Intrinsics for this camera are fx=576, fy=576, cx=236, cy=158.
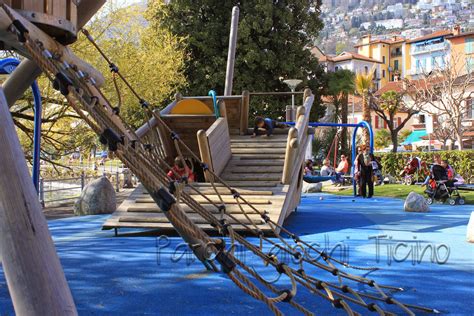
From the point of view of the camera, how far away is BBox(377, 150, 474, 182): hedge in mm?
25047

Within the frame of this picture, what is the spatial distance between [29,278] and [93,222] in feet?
31.4

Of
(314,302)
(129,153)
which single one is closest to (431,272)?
(314,302)

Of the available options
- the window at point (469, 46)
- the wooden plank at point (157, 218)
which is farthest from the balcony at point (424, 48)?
the wooden plank at point (157, 218)

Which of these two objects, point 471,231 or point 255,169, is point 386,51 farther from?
point 471,231

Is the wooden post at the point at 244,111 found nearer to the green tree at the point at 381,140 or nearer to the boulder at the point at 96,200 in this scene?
the boulder at the point at 96,200

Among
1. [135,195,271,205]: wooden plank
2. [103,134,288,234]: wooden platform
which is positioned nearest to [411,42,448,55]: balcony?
[103,134,288,234]: wooden platform

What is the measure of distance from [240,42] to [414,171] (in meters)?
10.6

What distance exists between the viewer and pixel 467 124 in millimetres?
49688

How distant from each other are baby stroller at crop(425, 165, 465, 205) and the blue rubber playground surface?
15.0 feet

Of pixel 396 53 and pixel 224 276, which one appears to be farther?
pixel 396 53

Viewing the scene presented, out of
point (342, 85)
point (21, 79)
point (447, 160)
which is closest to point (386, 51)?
point (342, 85)

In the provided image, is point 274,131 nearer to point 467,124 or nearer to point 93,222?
point 93,222

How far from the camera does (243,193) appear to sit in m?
9.59

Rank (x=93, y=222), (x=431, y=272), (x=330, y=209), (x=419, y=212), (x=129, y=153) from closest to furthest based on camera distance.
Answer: (x=129, y=153)
(x=431, y=272)
(x=93, y=222)
(x=419, y=212)
(x=330, y=209)
